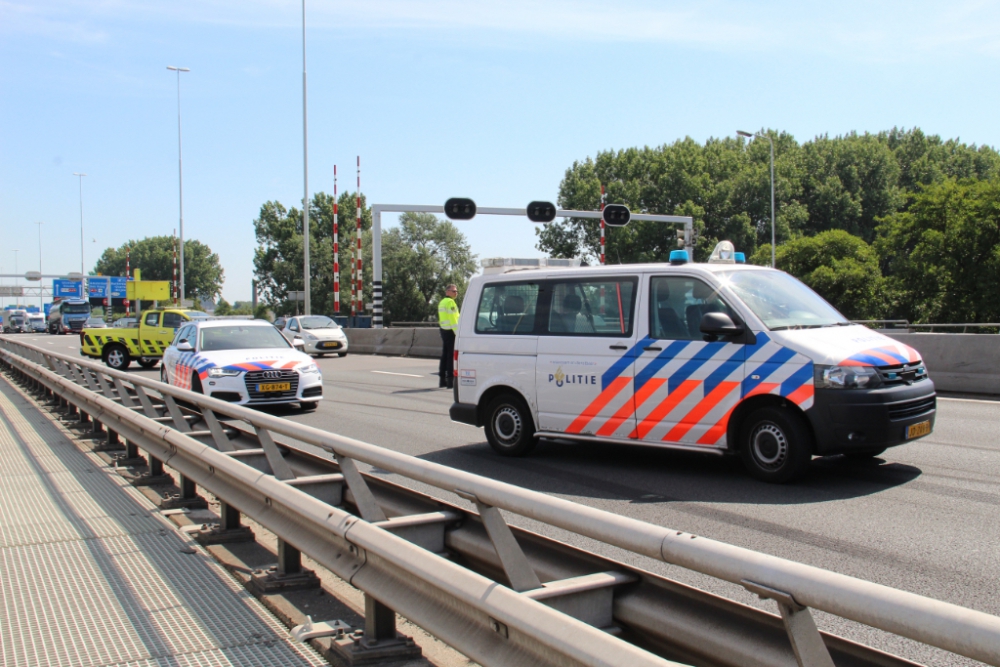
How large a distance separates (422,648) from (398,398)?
11458 mm

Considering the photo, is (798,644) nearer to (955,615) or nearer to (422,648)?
(955,615)

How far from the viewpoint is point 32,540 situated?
19.1 ft

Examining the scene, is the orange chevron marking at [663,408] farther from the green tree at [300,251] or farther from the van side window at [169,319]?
the green tree at [300,251]

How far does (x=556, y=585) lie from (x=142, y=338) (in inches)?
1011

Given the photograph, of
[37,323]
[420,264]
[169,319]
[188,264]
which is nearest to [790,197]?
[420,264]

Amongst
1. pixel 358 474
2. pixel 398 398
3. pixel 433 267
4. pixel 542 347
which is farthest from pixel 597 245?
pixel 358 474

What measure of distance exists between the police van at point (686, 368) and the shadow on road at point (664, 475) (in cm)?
24

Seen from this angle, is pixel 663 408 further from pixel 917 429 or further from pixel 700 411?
pixel 917 429

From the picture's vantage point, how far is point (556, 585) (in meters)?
2.80

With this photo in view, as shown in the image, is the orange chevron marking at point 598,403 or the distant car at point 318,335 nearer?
the orange chevron marking at point 598,403

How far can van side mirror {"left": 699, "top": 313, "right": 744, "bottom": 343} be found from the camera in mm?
7285

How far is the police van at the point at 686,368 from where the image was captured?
23.0 feet

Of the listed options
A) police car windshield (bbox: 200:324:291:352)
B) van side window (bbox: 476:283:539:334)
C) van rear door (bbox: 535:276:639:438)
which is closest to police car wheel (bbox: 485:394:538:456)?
van rear door (bbox: 535:276:639:438)

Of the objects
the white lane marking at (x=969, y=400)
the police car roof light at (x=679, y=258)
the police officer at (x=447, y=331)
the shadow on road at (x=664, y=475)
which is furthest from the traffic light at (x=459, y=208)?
the police car roof light at (x=679, y=258)
